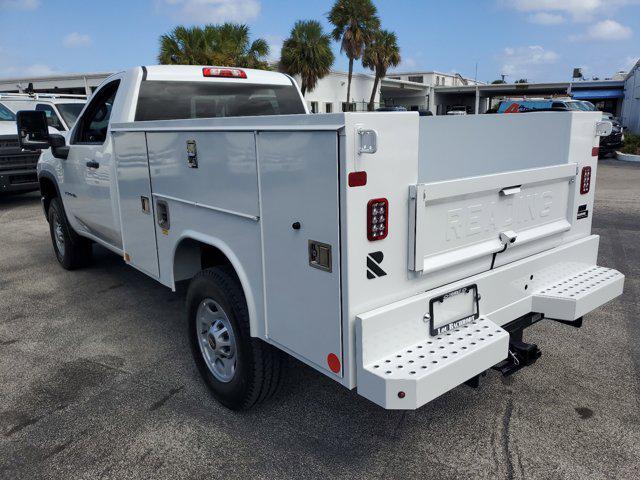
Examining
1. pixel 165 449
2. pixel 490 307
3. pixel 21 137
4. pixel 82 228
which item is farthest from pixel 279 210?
pixel 21 137

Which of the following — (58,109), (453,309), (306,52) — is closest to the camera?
(453,309)

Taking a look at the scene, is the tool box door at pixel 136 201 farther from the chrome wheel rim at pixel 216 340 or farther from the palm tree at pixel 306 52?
the palm tree at pixel 306 52

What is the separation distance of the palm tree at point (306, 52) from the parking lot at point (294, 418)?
92.1ft

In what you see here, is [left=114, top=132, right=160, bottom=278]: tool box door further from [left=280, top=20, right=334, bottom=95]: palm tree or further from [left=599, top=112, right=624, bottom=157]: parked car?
[left=280, top=20, right=334, bottom=95]: palm tree

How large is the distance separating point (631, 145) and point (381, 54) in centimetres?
1938

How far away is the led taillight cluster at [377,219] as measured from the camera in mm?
2355

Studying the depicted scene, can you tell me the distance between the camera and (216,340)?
3.39 m

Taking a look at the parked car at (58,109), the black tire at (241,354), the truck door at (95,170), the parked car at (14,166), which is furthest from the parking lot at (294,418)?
the parked car at (58,109)

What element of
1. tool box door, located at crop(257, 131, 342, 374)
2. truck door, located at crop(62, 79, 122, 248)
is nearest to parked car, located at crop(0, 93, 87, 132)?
truck door, located at crop(62, 79, 122, 248)

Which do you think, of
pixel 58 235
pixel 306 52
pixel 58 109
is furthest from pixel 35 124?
pixel 306 52

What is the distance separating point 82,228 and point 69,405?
8.46ft

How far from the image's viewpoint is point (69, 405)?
11.8 feet

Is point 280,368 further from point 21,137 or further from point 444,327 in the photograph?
point 21,137

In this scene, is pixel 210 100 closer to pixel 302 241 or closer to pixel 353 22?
pixel 302 241
